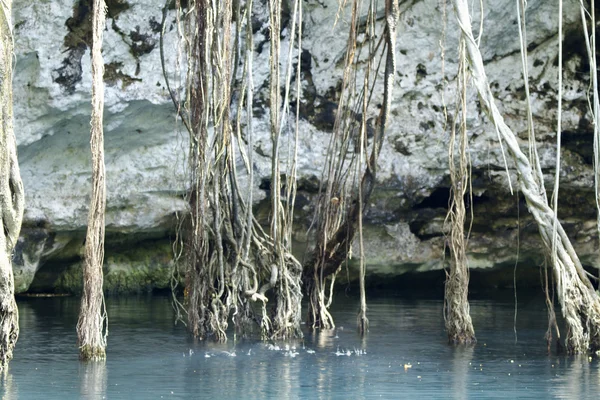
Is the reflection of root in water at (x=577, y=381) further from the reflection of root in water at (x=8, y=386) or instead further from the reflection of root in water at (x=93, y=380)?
the reflection of root in water at (x=8, y=386)

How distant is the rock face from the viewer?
870 centimetres

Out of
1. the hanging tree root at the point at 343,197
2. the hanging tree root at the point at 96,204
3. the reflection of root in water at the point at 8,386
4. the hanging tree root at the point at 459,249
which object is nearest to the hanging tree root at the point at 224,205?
the hanging tree root at the point at 343,197

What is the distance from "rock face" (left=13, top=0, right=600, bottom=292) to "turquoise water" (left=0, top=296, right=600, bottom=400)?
5.13ft

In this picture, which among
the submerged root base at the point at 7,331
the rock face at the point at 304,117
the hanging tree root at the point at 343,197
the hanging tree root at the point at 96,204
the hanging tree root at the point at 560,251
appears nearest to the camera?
the submerged root base at the point at 7,331

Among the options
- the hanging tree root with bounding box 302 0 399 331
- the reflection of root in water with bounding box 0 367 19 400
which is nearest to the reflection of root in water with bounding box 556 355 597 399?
the hanging tree root with bounding box 302 0 399 331

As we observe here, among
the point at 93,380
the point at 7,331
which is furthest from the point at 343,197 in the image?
the point at 7,331

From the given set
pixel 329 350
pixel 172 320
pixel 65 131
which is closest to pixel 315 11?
pixel 65 131

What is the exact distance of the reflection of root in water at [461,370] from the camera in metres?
5.25

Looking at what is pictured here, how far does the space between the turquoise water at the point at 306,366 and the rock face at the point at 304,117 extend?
5.13ft

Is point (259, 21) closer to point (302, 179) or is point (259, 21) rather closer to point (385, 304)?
point (302, 179)

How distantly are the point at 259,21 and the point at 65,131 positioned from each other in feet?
6.74

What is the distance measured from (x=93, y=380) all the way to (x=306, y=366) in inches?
52.1

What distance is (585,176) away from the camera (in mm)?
9625

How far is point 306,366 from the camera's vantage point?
6039mm
